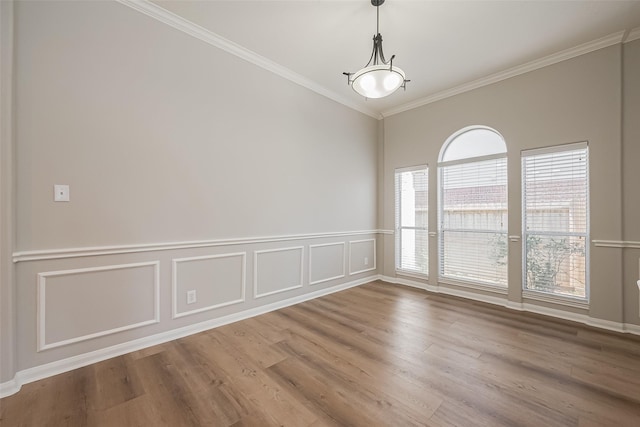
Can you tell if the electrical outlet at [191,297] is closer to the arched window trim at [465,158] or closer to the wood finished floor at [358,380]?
the wood finished floor at [358,380]

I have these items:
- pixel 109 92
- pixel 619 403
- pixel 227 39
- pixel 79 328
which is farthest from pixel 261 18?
pixel 619 403

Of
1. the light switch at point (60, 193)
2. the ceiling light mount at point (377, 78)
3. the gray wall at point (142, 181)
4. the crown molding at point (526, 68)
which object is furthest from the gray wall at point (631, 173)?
the light switch at point (60, 193)

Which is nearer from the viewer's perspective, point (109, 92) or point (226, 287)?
point (109, 92)

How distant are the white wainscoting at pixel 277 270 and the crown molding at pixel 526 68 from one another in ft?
9.94

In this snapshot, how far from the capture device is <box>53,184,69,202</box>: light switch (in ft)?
6.69

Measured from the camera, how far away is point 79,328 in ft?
6.94

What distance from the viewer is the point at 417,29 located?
273 centimetres

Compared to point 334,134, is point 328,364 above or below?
below

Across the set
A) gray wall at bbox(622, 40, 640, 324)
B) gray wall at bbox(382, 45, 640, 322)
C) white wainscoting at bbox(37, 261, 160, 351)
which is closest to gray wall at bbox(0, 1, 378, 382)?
white wainscoting at bbox(37, 261, 160, 351)

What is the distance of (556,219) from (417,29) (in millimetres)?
2715

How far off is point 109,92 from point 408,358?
3.36 m

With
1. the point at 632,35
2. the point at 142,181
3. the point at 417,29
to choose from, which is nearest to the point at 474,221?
the point at 632,35

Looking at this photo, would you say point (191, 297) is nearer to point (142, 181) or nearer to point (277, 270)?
point (277, 270)

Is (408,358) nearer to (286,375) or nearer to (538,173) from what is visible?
(286,375)
